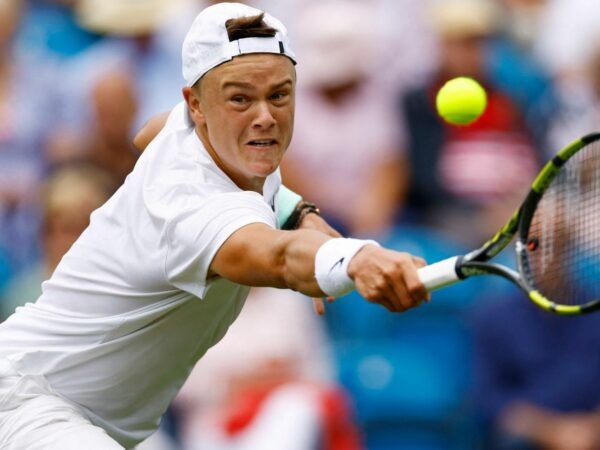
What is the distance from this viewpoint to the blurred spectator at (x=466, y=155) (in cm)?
989

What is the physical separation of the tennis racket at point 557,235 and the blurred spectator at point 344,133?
3848 mm

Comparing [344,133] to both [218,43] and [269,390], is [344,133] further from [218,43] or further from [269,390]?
[218,43]

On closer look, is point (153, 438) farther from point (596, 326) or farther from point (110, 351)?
point (110, 351)

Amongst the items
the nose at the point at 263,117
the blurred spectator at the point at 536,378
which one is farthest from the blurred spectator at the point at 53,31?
the nose at the point at 263,117

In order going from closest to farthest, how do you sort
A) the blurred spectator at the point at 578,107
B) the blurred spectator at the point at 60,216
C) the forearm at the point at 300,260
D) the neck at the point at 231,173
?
1. the forearm at the point at 300,260
2. the neck at the point at 231,173
3. the blurred spectator at the point at 60,216
4. the blurred spectator at the point at 578,107

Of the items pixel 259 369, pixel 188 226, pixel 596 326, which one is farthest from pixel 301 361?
pixel 188 226

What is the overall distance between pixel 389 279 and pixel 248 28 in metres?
1.39

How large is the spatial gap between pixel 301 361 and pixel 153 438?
1057 millimetres

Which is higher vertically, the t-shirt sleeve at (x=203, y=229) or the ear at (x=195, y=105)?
the ear at (x=195, y=105)

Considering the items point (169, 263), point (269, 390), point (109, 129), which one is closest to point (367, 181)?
point (269, 390)

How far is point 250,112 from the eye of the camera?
537cm

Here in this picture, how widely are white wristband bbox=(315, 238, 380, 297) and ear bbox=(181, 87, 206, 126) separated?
112cm

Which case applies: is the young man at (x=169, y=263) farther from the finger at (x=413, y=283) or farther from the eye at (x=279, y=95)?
the finger at (x=413, y=283)

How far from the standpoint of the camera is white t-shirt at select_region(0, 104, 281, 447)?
5.34 meters
